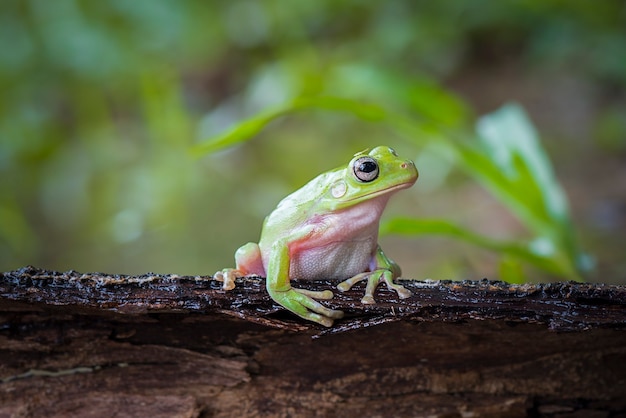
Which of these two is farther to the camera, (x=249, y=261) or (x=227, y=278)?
(x=249, y=261)

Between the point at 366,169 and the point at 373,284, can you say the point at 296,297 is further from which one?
the point at 366,169

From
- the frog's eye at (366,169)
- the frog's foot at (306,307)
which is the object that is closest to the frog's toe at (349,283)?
the frog's foot at (306,307)

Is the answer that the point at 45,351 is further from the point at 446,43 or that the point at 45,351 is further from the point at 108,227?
the point at 446,43

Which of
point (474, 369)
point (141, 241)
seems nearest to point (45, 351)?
point (474, 369)

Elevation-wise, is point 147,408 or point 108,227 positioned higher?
point 108,227

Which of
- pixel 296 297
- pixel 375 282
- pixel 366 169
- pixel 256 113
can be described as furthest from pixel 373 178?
pixel 256 113

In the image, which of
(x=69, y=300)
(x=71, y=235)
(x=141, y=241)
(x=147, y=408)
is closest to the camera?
(x=69, y=300)
